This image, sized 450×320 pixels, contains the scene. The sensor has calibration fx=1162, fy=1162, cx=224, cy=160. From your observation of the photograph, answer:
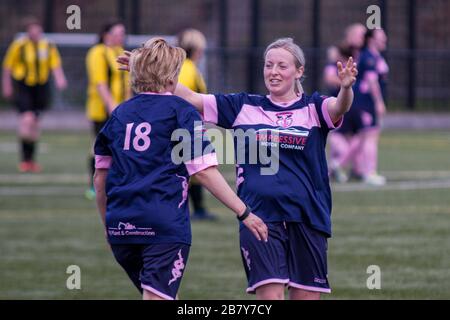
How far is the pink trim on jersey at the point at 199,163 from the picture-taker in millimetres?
6605

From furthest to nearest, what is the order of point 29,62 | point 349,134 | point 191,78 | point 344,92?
point 29,62 → point 349,134 → point 191,78 → point 344,92

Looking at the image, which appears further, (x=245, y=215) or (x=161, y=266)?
(x=245, y=215)

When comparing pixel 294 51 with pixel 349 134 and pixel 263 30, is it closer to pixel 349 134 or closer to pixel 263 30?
pixel 349 134

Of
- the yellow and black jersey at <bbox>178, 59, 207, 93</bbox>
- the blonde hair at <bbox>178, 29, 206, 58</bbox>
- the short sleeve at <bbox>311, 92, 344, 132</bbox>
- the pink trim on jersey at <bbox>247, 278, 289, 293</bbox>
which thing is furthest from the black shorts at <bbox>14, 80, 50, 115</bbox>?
the pink trim on jersey at <bbox>247, 278, 289, 293</bbox>

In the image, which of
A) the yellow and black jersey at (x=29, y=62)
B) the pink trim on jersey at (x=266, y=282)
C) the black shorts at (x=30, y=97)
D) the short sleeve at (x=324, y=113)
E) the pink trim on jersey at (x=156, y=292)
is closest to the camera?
the pink trim on jersey at (x=156, y=292)

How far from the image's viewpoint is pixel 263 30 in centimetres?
3378

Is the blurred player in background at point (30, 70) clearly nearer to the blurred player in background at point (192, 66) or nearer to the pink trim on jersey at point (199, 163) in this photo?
the blurred player in background at point (192, 66)

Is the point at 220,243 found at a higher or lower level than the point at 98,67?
lower

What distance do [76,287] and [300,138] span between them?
10.3 feet

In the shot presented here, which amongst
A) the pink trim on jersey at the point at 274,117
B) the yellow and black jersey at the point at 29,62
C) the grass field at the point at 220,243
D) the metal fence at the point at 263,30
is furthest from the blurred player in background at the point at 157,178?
the metal fence at the point at 263,30

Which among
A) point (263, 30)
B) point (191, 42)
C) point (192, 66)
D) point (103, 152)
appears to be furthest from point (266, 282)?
point (263, 30)

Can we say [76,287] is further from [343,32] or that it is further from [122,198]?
[343,32]

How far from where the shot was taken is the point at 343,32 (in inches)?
1331

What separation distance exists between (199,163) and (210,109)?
82 centimetres
